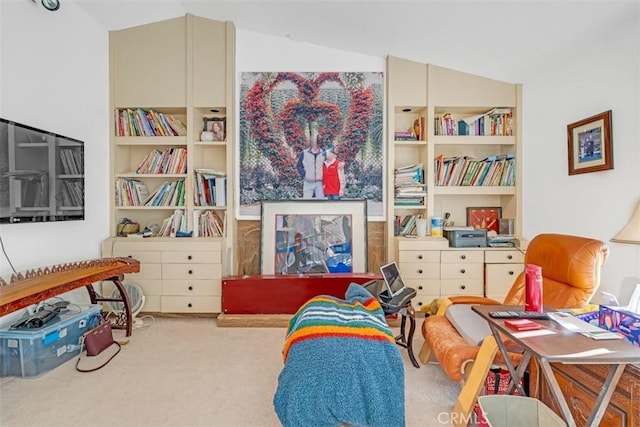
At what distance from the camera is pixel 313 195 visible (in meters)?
3.46

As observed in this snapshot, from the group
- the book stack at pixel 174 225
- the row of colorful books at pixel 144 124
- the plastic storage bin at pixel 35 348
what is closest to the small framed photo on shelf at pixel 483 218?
the book stack at pixel 174 225

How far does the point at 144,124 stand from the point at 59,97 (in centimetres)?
73

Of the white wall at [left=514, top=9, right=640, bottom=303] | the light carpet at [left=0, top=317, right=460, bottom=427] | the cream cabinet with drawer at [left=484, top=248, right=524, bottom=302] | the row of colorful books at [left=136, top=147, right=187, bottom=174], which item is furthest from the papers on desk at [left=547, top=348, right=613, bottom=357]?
the row of colorful books at [left=136, top=147, right=187, bottom=174]

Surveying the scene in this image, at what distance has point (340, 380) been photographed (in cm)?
146

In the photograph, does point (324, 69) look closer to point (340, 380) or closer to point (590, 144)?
point (590, 144)

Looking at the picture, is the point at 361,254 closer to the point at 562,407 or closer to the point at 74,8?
the point at 562,407

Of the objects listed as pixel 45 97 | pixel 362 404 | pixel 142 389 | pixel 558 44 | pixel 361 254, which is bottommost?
pixel 142 389

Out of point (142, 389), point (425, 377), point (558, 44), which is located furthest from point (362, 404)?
point (558, 44)

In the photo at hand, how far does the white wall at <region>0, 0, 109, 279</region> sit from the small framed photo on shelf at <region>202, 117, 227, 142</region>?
956 mm

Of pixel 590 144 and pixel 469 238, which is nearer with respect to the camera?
pixel 590 144

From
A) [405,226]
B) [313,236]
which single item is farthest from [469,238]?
[313,236]

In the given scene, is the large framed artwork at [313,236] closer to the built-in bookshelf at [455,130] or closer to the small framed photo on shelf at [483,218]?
the built-in bookshelf at [455,130]

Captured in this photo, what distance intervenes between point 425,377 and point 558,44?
2.57 meters

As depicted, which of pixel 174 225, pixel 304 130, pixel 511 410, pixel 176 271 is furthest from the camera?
pixel 304 130
